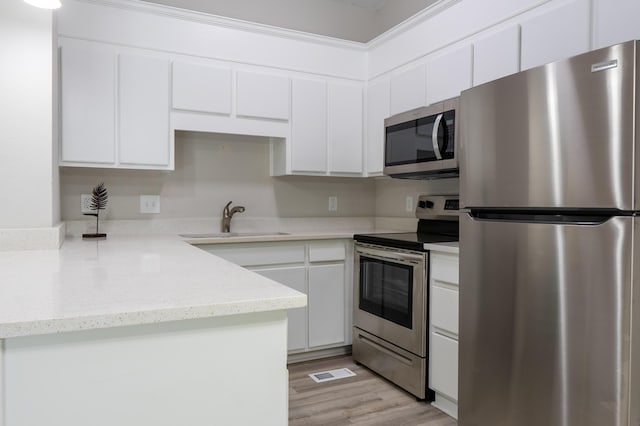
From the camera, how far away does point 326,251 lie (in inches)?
120

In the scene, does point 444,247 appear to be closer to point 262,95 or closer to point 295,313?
point 295,313

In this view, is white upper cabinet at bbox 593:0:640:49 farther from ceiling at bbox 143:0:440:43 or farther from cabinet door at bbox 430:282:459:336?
ceiling at bbox 143:0:440:43

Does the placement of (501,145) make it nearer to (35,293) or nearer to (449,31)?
(449,31)

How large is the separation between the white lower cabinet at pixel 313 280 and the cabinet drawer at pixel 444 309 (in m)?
0.89

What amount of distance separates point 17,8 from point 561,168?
2131 millimetres

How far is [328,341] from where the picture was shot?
3064mm

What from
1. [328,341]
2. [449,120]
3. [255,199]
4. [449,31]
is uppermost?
[449,31]

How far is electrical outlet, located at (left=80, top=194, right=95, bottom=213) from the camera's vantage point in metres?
2.85

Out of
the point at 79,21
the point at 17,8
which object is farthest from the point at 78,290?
the point at 79,21

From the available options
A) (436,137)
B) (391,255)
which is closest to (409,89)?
(436,137)

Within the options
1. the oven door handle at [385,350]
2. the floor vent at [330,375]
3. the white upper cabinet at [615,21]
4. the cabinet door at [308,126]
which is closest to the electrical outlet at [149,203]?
the cabinet door at [308,126]

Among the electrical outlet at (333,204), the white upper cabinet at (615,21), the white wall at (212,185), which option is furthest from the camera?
the electrical outlet at (333,204)

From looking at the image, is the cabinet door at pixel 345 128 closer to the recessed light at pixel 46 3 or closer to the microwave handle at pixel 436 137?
the microwave handle at pixel 436 137

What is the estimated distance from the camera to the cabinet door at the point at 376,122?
10.5 ft
